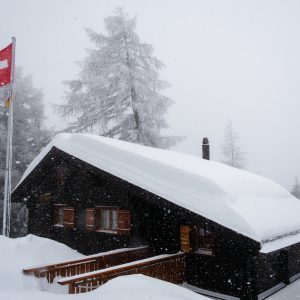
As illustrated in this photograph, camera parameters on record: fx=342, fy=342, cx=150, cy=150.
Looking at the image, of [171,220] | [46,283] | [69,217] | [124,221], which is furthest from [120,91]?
[46,283]

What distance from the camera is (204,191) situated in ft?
27.6

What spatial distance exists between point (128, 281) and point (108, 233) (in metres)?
5.01

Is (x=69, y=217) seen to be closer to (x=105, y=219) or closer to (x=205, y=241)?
(x=105, y=219)

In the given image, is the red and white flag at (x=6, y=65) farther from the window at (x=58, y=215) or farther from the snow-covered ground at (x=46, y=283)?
the snow-covered ground at (x=46, y=283)

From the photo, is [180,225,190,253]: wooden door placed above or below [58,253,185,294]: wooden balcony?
above

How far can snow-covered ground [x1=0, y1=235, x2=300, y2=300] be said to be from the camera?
582cm

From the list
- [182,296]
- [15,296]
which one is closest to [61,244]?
[15,296]

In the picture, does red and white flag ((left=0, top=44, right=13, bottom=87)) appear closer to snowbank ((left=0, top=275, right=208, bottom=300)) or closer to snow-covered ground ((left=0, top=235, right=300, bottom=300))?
snow-covered ground ((left=0, top=235, right=300, bottom=300))

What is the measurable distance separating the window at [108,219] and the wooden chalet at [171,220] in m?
0.03

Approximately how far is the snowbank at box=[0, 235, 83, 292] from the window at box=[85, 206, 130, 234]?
1.36 m

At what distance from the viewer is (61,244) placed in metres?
12.4

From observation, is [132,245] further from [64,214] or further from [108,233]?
[64,214]

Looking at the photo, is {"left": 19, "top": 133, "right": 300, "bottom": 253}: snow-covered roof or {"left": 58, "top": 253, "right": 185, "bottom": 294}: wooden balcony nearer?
{"left": 58, "top": 253, "right": 185, "bottom": 294}: wooden balcony

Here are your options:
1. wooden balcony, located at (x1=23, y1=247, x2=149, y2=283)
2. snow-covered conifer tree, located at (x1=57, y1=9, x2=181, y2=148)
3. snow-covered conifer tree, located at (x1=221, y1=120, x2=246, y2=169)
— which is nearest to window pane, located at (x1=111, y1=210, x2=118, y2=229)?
wooden balcony, located at (x1=23, y1=247, x2=149, y2=283)
